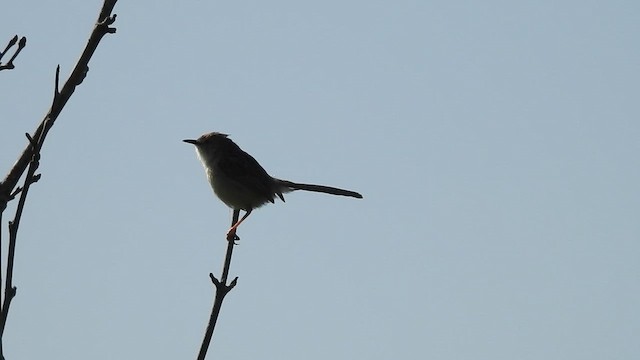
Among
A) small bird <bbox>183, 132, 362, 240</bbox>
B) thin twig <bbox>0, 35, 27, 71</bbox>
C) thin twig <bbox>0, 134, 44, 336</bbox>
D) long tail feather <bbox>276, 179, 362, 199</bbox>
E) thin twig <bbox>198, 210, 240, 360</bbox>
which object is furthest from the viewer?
long tail feather <bbox>276, 179, 362, 199</bbox>

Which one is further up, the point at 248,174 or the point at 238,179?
the point at 248,174

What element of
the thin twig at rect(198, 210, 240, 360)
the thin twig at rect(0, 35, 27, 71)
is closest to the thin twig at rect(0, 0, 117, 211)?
the thin twig at rect(0, 35, 27, 71)

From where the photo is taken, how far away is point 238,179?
386 inches

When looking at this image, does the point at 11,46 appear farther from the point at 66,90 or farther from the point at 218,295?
the point at 218,295

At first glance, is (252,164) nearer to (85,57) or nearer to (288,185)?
(288,185)

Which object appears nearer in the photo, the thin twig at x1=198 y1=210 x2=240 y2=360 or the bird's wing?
the thin twig at x1=198 y1=210 x2=240 y2=360

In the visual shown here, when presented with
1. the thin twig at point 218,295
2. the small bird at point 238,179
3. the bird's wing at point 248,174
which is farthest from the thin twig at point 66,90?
the bird's wing at point 248,174

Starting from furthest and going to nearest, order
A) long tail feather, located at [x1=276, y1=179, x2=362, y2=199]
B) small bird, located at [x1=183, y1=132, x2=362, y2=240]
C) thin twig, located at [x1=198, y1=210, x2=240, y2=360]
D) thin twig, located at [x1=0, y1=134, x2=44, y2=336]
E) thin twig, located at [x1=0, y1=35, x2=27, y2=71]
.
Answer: long tail feather, located at [x1=276, y1=179, x2=362, y2=199], small bird, located at [x1=183, y1=132, x2=362, y2=240], thin twig, located at [x1=198, y1=210, x2=240, y2=360], thin twig, located at [x1=0, y1=35, x2=27, y2=71], thin twig, located at [x1=0, y1=134, x2=44, y2=336]

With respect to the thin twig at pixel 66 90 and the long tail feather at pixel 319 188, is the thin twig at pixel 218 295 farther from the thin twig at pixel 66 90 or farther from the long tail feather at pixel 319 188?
the long tail feather at pixel 319 188

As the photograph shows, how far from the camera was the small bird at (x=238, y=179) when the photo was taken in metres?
9.73

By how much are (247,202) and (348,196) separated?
3.97 feet

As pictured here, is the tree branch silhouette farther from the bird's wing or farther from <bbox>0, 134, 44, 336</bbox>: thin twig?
the bird's wing

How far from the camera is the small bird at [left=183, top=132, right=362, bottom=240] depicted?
31.9 ft

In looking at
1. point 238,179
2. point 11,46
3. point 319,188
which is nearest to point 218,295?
point 11,46
